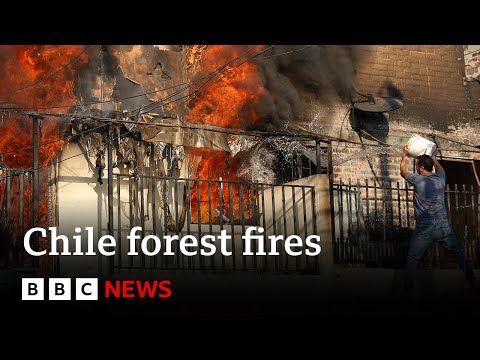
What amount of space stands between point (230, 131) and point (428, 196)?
123 inches

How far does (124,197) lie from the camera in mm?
11883

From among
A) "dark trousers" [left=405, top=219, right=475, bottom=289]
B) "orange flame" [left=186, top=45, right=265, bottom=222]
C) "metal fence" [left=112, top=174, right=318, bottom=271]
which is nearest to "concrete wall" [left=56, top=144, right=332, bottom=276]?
"metal fence" [left=112, top=174, right=318, bottom=271]

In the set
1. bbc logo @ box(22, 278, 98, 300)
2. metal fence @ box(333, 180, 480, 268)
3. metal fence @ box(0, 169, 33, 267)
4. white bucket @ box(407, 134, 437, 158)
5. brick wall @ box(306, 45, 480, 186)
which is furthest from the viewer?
brick wall @ box(306, 45, 480, 186)

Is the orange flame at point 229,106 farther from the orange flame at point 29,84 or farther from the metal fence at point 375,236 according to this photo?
the orange flame at point 29,84

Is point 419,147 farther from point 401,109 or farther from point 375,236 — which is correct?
point 401,109

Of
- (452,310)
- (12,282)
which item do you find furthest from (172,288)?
(452,310)

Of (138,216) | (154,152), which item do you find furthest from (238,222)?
(154,152)

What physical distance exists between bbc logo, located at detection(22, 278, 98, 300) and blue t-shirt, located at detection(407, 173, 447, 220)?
14.0 ft

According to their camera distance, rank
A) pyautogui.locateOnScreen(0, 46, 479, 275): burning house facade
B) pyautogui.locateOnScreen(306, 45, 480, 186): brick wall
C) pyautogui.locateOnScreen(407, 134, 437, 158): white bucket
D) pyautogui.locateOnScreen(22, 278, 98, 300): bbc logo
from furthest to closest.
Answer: pyautogui.locateOnScreen(306, 45, 480, 186): brick wall → pyautogui.locateOnScreen(0, 46, 479, 275): burning house facade → pyautogui.locateOnScreen(407, 134, 437, 158): white bucket → pyautogui.locateOnScreen(22, 278, 98, 300): bbc logo

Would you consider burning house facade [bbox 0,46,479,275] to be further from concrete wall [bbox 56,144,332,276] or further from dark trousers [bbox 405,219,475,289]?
dark trousers [bbox 405,219,475,289]

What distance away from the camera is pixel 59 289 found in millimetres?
9625

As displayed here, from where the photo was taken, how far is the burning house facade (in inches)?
452

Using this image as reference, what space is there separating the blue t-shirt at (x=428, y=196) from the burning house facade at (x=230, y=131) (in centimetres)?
135

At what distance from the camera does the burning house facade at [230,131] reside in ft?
37.7
